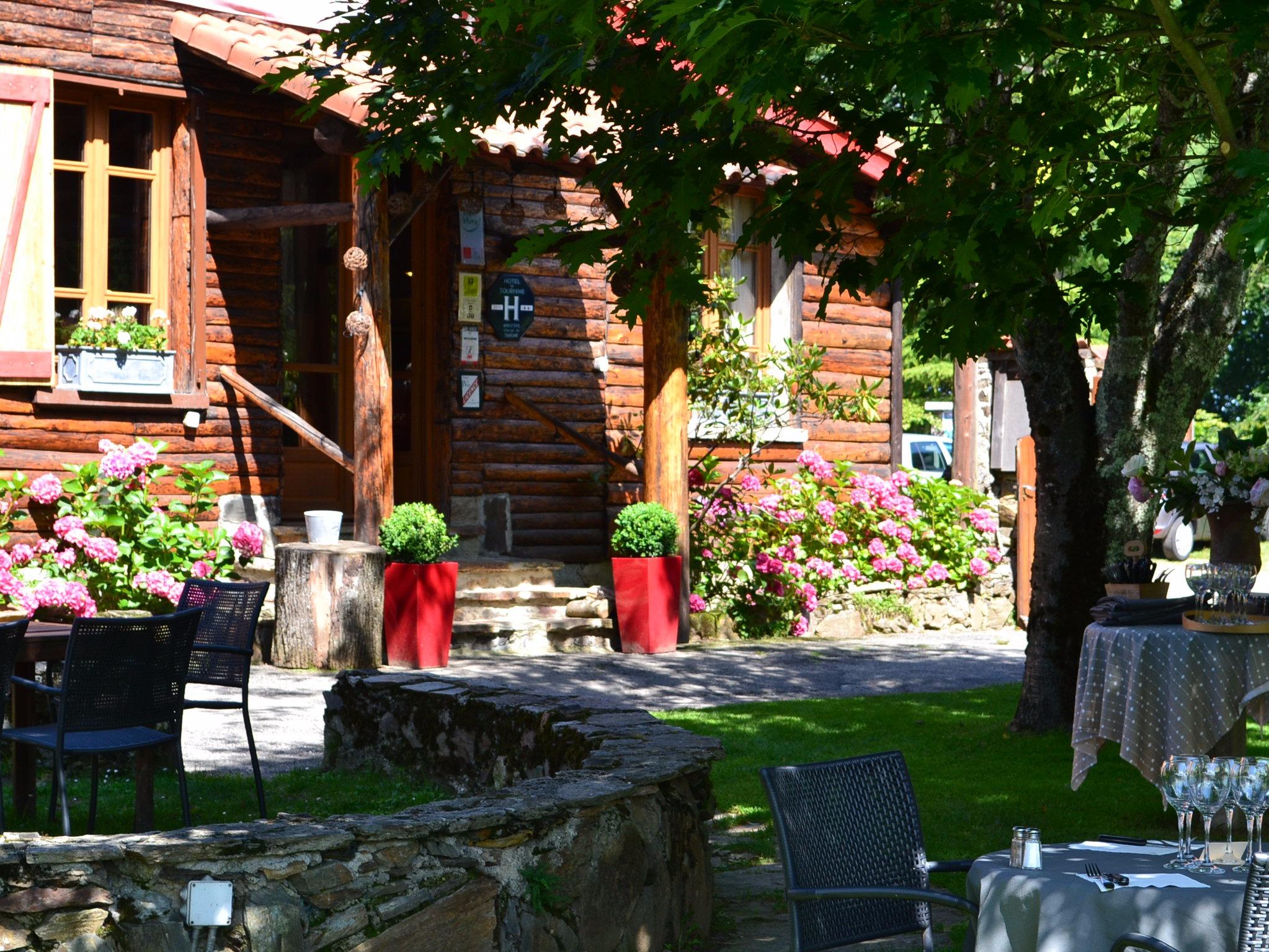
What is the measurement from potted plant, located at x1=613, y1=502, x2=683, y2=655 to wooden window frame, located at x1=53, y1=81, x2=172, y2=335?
3.48m

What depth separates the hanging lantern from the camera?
11.7m

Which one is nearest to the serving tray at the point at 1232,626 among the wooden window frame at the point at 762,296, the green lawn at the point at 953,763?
the green lawn at the point at 953,763

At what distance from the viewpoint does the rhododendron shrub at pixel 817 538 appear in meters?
11.6

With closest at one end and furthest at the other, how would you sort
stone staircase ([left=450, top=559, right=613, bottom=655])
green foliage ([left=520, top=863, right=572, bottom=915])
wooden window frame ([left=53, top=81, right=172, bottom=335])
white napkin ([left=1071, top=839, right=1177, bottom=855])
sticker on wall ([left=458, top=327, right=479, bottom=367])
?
white napkin ([left=1071, top=839, right=1177, bottom=855]) < green foliage ([left=520, top=863, right=572, bottom=915]) < wooden window frame ([left=53, top=81, right=172, bottom=335]) < stone staircase ([left=450, top=559, right=613, bottom=655]) < sticker on wall ([left=458, top=327, right=479, bottom=367])

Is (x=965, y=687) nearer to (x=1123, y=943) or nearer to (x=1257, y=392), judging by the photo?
(x=1123, y=943)

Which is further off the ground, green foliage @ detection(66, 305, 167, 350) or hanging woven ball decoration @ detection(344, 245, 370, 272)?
hanging woven ball decoration @ detection(344, 245, 370, 272)

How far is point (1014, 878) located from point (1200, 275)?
5266 mm

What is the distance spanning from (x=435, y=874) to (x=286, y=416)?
6.73m

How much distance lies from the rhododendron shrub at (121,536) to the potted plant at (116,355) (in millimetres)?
405

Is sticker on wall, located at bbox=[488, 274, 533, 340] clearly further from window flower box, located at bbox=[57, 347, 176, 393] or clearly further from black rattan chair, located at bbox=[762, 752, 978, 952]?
black rattan chair, located at bbox=[762, 752, 978, 952]

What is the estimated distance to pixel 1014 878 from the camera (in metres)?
2.80

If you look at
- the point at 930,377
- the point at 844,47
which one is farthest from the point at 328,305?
the point at 930,377

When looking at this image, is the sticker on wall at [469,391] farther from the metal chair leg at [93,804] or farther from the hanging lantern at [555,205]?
the metal chair leg at [93,804]

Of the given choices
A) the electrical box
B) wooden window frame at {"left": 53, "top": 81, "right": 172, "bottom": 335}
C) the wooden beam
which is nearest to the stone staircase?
the wooden beam
